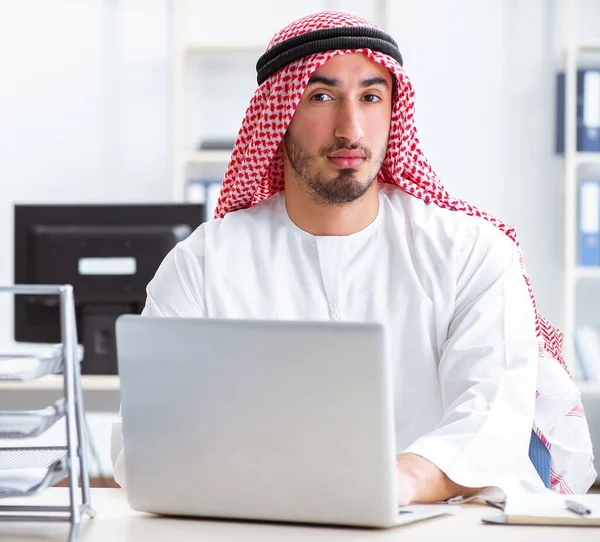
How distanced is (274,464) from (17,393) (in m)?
3.43

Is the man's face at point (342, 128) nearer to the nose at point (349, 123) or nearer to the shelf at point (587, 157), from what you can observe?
the nose at point (349, 123)

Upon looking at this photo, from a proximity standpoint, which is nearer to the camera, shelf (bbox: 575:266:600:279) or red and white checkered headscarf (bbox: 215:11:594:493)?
red and white checkered headscarf (bbox: 215:11:594:493)

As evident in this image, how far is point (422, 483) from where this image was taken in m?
1.43

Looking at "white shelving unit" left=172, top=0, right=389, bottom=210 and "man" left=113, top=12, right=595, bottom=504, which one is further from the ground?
"white shelving unit" left=172, top=0, right=389, bottom=210

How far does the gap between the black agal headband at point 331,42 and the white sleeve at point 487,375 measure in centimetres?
42

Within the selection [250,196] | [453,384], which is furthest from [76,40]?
[453,384]

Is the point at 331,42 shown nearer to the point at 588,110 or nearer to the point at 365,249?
the point at 365,249

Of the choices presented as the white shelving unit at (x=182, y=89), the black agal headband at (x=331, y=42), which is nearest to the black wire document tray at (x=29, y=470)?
the black agal headband at (x=331, y=42)

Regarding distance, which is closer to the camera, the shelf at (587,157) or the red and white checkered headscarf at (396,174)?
the red and white checkered headscarf at (396,174)

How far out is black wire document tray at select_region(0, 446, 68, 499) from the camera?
116 cm

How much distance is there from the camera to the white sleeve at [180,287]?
74.2 inches

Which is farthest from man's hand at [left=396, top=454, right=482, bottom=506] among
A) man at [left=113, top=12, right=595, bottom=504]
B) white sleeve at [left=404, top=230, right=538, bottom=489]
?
man at [left=113, top=12, right=595, bottom=504]

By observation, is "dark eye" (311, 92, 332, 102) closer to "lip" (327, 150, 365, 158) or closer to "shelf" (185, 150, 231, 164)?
"lip" (327, 150, 365, 158)

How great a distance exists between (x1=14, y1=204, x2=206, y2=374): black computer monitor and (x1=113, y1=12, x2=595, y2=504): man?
87 cm
